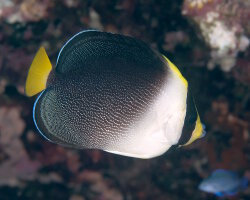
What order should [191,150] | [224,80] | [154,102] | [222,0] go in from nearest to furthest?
[154,102] → [222,0] → [224,80] → [191,150]

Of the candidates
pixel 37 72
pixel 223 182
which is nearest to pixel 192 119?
pixel 37 72

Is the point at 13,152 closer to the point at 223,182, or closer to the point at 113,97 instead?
the point at 113,97

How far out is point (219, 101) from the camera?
3.20 metres

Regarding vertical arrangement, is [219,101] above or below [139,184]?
above

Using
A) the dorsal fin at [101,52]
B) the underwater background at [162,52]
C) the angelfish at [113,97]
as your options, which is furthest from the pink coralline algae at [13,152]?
the dorsal fin at [101,52]

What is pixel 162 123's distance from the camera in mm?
1504

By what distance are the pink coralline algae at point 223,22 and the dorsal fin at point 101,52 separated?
1304mm

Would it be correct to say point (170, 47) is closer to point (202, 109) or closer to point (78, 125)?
point (202, 109)

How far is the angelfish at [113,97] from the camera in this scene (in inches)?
57.6

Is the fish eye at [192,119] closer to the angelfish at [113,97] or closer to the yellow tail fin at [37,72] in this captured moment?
the angelfish at [113,97]

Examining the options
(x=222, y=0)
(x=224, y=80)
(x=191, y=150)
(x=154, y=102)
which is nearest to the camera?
(x=154, y=102)

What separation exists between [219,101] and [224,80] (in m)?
0.26

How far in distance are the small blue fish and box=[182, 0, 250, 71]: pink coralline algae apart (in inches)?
49.8

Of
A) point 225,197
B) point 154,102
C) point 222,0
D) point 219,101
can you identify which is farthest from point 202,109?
point 154,102
